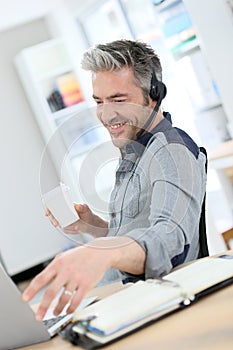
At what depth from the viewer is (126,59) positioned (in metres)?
1.34

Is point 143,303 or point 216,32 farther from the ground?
point 216,32

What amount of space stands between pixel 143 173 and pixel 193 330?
531mm

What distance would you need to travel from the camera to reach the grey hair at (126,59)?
134cm

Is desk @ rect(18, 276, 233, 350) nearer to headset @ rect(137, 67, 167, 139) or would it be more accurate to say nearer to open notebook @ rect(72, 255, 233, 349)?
open notebook @ rect(72, 255, 233, 349)

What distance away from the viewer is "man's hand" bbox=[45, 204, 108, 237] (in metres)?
1.38

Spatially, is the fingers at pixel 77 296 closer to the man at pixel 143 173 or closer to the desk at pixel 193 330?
the desk at pixel 193 330

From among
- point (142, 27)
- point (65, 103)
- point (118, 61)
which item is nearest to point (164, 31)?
point (142, 27)

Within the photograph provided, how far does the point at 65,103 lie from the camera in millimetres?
4777

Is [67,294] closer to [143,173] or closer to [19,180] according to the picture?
[143,173]

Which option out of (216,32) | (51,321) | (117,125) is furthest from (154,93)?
(216,32)

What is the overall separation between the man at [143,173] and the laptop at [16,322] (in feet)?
0.63

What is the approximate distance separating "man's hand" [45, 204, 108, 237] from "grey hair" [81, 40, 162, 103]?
0.27 m

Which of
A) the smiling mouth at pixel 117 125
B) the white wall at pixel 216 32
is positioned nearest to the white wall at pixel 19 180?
the white wall at pixel 216 32

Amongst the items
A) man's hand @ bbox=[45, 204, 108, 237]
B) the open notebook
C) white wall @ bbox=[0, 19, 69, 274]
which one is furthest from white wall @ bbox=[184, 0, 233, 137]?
the open notebook
